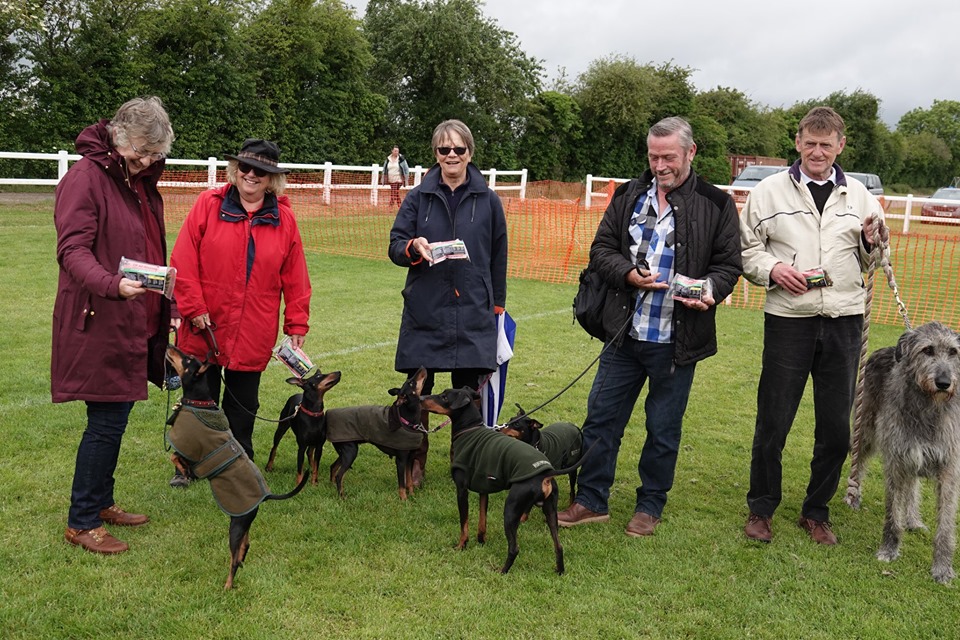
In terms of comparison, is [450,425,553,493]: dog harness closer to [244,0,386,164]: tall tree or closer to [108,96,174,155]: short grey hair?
[108,96,174,155]: short grey hair

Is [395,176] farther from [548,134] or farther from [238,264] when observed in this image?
[238,264]

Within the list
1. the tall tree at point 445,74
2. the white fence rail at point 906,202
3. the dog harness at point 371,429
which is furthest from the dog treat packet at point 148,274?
the tall tree at point 445,74

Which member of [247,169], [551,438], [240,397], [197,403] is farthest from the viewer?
[240,397]

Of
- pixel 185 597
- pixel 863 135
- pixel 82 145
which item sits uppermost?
pixel 863 135

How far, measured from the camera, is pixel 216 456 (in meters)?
3.58

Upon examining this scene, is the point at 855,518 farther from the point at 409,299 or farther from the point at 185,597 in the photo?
the point at 185,597

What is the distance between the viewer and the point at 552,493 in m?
3.75

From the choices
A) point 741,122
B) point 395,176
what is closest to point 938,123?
point 741,122

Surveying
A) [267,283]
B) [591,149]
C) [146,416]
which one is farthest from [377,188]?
[591,149]

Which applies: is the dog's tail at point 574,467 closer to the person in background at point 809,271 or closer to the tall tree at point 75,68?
the person in background at point 809,271

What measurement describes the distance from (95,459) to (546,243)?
41.0 feet

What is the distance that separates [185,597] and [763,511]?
3.00 m

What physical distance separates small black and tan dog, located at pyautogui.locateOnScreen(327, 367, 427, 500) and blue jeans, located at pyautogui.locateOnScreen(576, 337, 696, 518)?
0.99 meters

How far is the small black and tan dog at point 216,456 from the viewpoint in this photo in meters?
3.51
